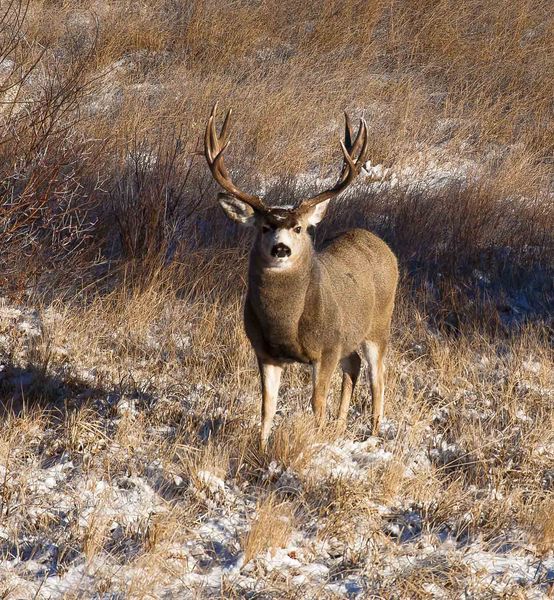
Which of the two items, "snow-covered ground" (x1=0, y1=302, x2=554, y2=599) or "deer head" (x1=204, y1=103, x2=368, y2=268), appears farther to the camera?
"deer head" (x1=204, y1=103, x2=368, y2=268)

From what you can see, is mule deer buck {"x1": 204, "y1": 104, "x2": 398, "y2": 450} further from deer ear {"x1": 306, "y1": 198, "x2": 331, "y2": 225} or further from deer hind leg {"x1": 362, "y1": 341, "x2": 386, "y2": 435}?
deer hind leg {"x1": 362, "y1": 341, "x2": 386, "y2": 435}

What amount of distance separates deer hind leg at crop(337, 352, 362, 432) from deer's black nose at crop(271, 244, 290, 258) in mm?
1361

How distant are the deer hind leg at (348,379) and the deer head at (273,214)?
4.01ft

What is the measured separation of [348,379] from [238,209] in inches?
62.7

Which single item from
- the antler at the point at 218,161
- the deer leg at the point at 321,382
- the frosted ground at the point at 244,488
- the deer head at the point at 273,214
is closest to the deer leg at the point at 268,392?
the frosted ground at the point at 244,488

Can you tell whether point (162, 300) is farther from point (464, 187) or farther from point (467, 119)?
point (467, 119)

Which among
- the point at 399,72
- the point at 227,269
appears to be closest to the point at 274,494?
the point at 227,269

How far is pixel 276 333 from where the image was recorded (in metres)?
5.86

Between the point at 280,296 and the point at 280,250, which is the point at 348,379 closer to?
the point at 280,296

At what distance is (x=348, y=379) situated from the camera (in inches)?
274

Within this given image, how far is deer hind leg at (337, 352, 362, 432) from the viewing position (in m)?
6.76

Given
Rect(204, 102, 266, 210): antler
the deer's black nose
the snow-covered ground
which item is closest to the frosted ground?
the snow-covered ground

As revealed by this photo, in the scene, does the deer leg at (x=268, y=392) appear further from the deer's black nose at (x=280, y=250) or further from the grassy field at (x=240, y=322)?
the deer's black nose at (x=280, y=250)

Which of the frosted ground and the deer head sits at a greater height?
the deer head
